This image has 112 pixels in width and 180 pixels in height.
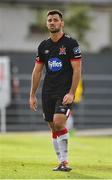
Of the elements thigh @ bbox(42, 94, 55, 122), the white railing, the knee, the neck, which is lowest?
the white railing

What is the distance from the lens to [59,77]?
10.4m

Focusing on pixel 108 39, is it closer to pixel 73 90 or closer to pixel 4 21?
pixel 4 21

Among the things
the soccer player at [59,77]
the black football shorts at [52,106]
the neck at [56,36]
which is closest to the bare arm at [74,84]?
the soccer player at [59,77]

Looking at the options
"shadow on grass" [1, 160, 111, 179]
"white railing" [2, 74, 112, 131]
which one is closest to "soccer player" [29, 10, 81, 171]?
"shadow on grass" [1, 160, 111, 179]

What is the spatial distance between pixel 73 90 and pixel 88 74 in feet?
60.5

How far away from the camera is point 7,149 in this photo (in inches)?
587

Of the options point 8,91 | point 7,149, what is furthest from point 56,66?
point 8,91

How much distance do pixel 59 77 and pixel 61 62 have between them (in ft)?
0.67

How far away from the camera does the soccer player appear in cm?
1028

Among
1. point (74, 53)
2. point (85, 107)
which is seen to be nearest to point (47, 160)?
point (74, 53)

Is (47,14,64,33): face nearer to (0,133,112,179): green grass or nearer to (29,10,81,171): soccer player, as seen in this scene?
(29,10,81,171): soccer player

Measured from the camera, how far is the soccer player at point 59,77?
10.3m

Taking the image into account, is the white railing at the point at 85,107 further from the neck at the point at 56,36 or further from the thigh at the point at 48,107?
the neck at the point at 56,36

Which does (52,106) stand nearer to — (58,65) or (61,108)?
(61,108)
